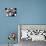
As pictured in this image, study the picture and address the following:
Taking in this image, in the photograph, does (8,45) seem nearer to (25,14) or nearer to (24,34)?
(24,34)

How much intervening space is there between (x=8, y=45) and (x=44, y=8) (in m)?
1.24

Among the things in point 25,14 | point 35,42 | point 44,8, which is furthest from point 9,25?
point 44,8

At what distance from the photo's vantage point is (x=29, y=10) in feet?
10.0

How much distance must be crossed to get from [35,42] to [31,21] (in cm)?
52

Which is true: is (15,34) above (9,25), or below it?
below

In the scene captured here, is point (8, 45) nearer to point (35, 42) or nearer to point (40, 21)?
point (35, 42)

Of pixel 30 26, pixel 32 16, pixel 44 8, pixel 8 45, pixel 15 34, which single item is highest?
pixel 44 8

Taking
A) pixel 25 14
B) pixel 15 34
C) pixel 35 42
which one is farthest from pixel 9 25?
pixel 35 42

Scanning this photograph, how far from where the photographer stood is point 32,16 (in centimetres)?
306

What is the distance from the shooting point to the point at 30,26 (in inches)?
117

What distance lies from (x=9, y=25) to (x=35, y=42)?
2.43 feet

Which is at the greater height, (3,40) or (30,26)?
(30,26)

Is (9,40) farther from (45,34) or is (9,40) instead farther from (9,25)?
(45,34)

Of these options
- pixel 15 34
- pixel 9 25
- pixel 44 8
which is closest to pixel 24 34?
pixel 15 34
